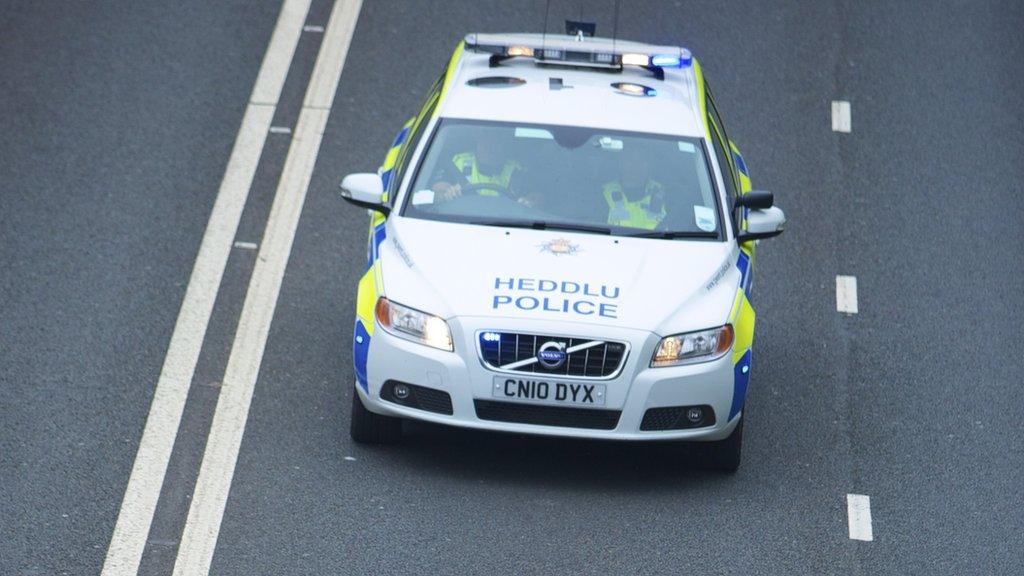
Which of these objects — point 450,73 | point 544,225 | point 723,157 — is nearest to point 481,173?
point 544,225

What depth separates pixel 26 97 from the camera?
48.6ft

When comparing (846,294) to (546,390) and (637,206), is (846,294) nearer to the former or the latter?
(637,206)

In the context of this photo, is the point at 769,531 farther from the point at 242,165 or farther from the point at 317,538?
the point at 242,165

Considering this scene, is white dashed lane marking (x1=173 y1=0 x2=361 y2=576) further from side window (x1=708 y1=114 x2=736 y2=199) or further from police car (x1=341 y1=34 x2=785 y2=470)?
side window (x1=708 y1=114 x2=736 y2=199)

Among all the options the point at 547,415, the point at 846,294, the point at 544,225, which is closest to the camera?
the point at 547,415

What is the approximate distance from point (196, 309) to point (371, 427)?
6.77 feet

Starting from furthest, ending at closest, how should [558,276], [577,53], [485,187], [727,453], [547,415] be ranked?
1. [577,53]
2. [485,187]
3. [727,453]
4. [558,276]
5. [547,415]

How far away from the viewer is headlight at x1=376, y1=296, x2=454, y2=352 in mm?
9711

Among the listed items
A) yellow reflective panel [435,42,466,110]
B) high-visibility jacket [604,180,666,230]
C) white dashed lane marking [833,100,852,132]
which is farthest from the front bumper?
white dashed lane marking [833,100,852,132]

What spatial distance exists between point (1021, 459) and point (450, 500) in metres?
3.32

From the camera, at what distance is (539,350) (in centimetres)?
960

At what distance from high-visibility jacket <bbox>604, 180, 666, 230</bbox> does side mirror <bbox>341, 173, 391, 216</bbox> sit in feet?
4.10

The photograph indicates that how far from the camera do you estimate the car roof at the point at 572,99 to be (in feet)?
36.7

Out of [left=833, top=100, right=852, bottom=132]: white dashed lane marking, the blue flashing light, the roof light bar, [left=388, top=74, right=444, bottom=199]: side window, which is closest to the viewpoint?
[left=388, top=74, right=444, bottom=199]: side window
